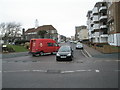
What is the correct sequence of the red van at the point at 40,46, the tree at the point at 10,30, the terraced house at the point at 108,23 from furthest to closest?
the tree at the point at 10,30 → the terraced house at the point at 108,23 → the red van at the point at 40,46

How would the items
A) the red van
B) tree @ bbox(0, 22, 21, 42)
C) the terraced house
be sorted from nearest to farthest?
the red van, the terraced house, tree @ bbox(0, 22, 21, 42)

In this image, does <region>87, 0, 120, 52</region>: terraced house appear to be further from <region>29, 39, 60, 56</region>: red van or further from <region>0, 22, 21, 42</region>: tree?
<region>0, 22, 21, 42</region>: tree

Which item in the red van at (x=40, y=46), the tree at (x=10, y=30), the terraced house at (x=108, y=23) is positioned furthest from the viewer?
the tree at (x=10, y=30)

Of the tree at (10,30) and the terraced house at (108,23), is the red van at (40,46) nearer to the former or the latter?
the terraced house at (108,23)

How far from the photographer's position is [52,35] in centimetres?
9144

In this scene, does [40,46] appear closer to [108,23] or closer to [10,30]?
[108,23]

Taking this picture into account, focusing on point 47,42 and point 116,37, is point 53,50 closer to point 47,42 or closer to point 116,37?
point 47,42

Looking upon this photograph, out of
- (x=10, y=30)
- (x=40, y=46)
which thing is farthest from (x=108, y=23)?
(x=10, y=30)

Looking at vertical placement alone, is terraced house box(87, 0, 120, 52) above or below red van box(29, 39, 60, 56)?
above

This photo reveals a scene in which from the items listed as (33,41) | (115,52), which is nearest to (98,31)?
(115,52)

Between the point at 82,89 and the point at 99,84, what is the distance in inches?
43.5

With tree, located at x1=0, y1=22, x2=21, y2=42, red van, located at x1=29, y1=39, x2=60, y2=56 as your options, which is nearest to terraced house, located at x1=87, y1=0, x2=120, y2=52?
red van, located at x1=29, y1=39, x2=60, y2=56

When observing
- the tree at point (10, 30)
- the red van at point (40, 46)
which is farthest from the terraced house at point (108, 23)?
the tree at point (10, 30)

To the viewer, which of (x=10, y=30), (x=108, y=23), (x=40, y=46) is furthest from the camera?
(x=10, y=30)
